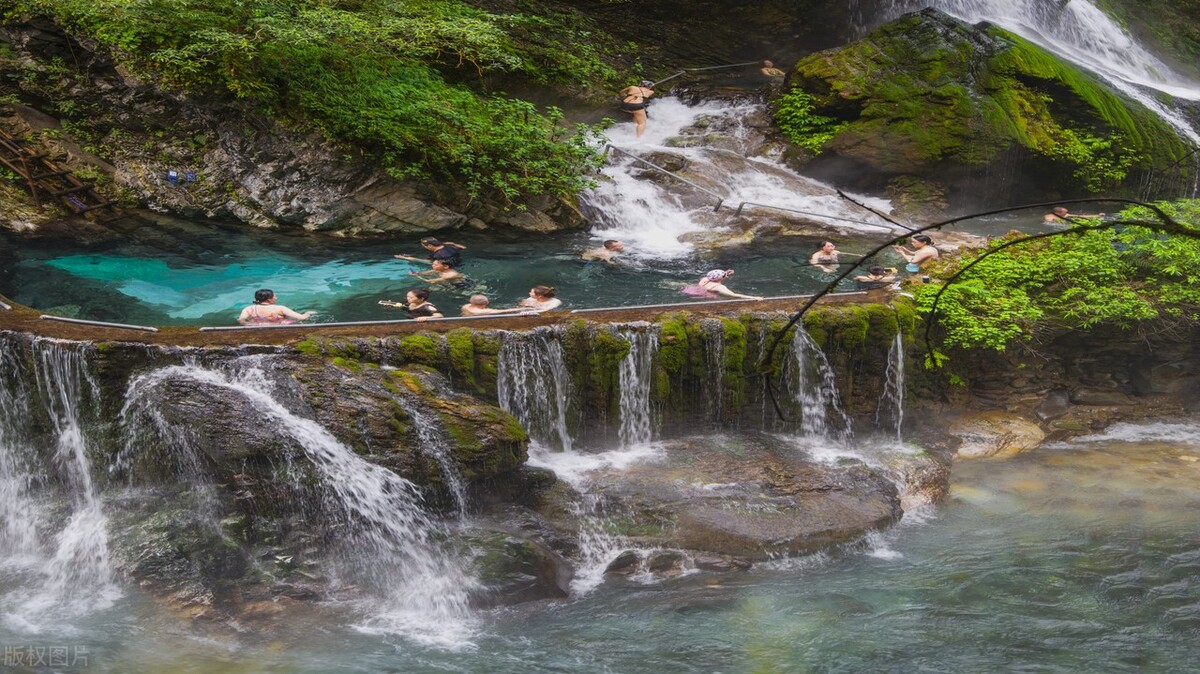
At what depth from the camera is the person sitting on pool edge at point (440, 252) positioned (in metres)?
11.8

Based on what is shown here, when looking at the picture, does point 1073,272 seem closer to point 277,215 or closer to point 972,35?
point 972,35

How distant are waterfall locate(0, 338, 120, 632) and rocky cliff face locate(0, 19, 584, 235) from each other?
224 inches

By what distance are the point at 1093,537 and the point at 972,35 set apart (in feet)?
36.5

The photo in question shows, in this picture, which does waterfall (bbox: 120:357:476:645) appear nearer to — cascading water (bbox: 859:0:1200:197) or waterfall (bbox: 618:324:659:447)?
waterfall (bbox: 618:324:659:447)

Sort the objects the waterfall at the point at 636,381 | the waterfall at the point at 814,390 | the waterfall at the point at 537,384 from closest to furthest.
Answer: the waterfall at the point at 537,384
the waterfall at the point at 636,381
the waterfall at the point at 814,390

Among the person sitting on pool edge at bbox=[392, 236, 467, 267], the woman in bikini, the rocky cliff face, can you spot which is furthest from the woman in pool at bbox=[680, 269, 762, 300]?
the woman in bikini

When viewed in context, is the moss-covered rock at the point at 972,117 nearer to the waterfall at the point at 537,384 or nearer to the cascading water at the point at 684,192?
the cascading water at the point at 684,192

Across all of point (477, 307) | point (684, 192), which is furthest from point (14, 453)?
point (684, 192)

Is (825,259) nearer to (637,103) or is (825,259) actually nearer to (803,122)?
(803,122)

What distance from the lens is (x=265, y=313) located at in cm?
943

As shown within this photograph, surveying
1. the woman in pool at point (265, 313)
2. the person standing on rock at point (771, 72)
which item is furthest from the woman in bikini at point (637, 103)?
the woman in pool at point (265, 313)

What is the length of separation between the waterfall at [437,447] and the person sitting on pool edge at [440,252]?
163 inches

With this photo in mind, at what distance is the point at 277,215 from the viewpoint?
1325cm

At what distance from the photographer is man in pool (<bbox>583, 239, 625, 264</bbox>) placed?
12812 millimetres
